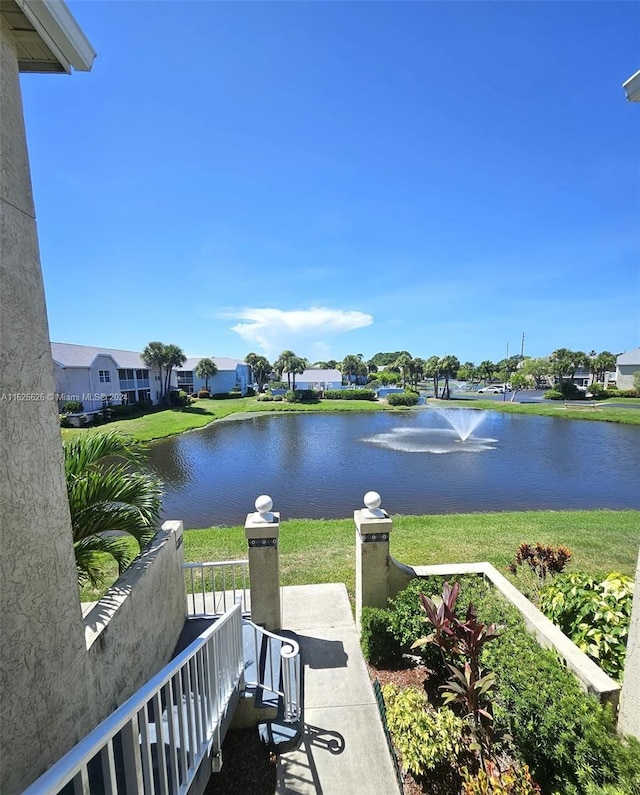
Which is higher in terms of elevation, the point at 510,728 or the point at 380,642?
the point at 510,728

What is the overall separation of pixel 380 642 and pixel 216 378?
55.8 m

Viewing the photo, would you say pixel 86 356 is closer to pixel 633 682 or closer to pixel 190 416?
pixel 190 416

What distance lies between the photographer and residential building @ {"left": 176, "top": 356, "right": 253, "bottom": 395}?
5572 centimetres

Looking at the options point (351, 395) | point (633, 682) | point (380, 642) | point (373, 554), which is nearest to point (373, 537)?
point (373, 554)

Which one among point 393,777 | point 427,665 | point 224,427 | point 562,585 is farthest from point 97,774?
point 224,427

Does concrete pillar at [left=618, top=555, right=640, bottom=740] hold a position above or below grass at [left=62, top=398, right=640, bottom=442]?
above

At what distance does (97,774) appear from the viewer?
2143mm

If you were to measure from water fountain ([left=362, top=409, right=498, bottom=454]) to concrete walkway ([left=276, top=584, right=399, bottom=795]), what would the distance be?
1552cm

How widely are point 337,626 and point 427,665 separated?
1384mm

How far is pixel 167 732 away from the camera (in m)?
2.69

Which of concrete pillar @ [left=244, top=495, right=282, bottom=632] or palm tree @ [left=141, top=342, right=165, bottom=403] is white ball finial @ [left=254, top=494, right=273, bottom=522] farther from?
palm tree @ [left=141, top=342, right=165, bottom=403]

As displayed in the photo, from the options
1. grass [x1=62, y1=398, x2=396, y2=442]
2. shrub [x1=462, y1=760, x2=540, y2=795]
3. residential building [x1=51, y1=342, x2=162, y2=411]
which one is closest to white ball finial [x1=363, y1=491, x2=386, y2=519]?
shrub [x1=462, y1=760, x2=540, y2=795]

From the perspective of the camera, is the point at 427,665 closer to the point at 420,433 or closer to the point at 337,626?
the point at 337,626

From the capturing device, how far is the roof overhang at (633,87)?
A: 7.80ft
